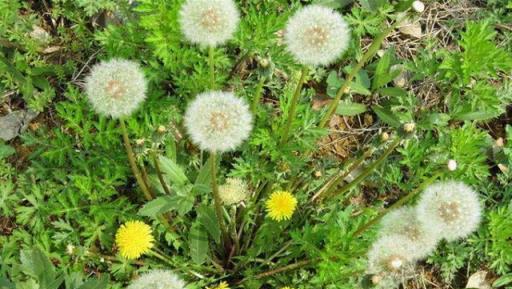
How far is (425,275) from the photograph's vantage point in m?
4.15

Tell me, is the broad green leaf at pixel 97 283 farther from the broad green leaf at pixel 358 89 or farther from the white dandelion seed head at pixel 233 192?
the broad green leaf at pixel 358 89

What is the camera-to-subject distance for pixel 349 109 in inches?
171

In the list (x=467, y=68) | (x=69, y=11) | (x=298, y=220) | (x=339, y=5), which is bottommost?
→ (x=298, y=220)

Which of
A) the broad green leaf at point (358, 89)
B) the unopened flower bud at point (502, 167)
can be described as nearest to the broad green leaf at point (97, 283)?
the broad green leaf at point (358, 89)

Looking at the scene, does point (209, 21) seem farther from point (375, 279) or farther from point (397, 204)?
point (375, 279)

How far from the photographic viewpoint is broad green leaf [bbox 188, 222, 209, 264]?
11.4 ft

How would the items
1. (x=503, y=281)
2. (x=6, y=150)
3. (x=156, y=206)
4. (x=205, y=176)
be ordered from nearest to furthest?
(x=156, y=206) < (x=205, y=176) < (x=6, y=150) < (x=503, y=281)

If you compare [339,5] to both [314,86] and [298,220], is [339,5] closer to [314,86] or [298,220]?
[314,86]

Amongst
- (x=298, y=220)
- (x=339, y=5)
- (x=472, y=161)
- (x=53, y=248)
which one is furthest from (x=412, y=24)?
(x=53, y=248)

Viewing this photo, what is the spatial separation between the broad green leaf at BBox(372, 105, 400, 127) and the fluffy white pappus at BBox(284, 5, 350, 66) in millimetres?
1303

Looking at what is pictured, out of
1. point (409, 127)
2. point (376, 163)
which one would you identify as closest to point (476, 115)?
point (376, 163)

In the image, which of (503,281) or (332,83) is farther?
(332,83)

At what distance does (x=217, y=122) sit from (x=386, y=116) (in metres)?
1.82

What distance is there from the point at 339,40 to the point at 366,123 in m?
1.57
